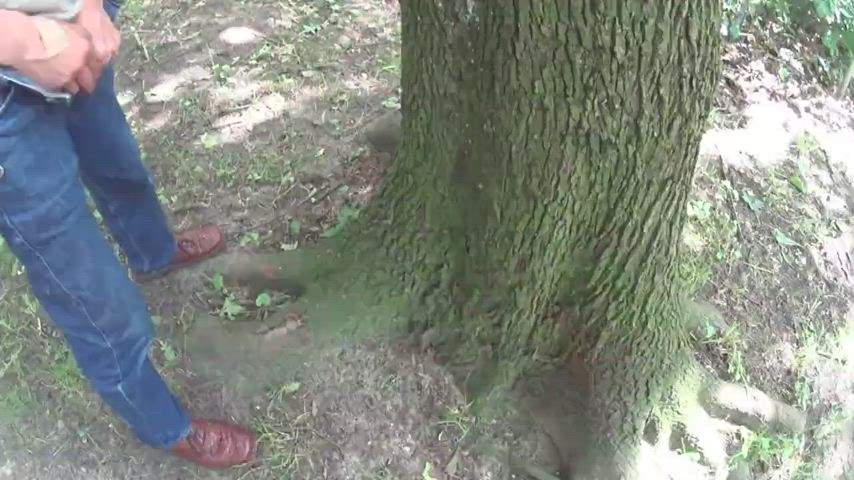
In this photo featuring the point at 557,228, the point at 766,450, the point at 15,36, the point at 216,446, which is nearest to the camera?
the point at 15,36

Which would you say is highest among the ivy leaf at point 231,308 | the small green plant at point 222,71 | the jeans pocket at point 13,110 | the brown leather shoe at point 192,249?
the jeans pocket at point 13,110

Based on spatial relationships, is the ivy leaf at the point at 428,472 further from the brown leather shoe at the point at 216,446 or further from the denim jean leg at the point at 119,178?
the denim jean leg at the point at 119,178

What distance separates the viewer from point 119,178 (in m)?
2.31

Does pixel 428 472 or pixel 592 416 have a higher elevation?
pixel 592 416

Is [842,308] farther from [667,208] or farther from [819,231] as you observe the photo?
[667,208]

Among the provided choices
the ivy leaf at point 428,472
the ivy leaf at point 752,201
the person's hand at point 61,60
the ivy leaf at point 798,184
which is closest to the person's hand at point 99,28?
the person's hand at point 61,60

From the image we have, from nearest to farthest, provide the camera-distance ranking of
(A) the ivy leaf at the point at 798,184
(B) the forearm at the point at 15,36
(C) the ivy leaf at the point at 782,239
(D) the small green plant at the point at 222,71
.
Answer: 1. (B) the forearm at the point at 15,36
2. (C) the ivy leaf at the point at 782,239
3. (A) the ivy leaf at the point at 798,184
4. (D) the small green plant at the point at 222,71

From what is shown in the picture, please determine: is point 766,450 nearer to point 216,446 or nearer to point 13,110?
point 216,446

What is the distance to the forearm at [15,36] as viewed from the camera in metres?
1.54

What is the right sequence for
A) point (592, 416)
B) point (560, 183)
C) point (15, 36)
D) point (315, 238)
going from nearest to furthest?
1. point (15, 36)
2. point (560, 183)
3. point (592, 416)
4. point (315, 238)

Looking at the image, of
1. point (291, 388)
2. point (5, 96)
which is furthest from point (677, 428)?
point (5, 96)

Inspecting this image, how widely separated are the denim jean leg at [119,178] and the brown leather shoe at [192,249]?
0.03 m

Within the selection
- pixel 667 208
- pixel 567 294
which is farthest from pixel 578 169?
pixel 567 294

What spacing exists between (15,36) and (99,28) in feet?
Answer: 0.75
